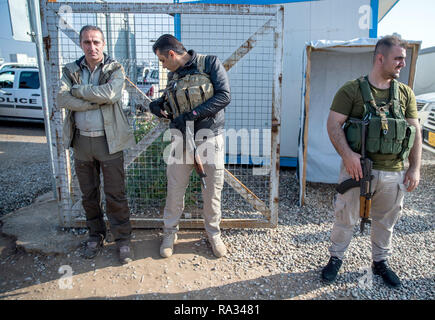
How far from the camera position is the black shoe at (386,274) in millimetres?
2764

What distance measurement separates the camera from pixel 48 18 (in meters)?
3.27

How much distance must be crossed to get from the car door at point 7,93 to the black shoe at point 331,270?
10698mm

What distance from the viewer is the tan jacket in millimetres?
2801

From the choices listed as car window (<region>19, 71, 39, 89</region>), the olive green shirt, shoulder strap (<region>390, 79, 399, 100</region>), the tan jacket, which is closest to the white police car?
car window (<region>19, 71, 39, 89</region>)

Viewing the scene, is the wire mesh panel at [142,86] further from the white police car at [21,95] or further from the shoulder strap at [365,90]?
the white police car at [21,95]

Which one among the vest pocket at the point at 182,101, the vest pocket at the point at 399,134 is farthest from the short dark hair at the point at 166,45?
the vest pocket at the point at 399,134

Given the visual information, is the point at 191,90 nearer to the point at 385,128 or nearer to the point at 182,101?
the point at 182,101

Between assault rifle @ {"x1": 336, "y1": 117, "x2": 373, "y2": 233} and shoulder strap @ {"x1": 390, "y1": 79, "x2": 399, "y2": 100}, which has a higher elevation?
shoulder strap @ {"x1": 390, "y1": 79, "x2": 399, "y2": 100}

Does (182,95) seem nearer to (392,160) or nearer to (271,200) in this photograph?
(271,200)

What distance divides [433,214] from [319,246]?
2061 mm

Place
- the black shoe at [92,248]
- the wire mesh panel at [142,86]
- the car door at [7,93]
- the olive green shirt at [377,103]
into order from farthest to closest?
the car door at [7,93]
the wire mesh panel at [142,86]
the black shoe at [92,248]
the olive green shirt at [377,103]

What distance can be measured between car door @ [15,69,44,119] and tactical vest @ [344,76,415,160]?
32.7ft

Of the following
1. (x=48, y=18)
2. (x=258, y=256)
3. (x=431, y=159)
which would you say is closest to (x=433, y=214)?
(x=258, y=256)

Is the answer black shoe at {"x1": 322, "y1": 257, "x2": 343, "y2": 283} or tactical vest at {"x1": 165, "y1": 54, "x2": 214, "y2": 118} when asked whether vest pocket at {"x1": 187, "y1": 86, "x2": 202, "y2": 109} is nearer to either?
tactical vest at {"x1": 165, "y1": 54, "x2": 214, "y2": 118}
